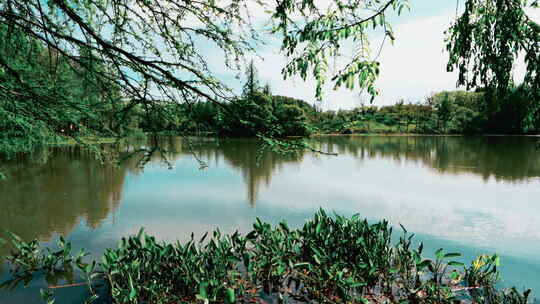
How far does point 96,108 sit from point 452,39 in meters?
3.34

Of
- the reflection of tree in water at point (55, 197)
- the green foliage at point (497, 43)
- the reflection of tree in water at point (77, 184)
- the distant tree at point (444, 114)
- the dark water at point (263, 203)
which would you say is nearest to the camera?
the green foliage at point (497, 43)

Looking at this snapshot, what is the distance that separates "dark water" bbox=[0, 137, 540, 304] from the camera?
5.83m

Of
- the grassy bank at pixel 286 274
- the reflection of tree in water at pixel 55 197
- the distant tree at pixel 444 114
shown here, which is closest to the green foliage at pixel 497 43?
the grassy bank at pixel 286 274

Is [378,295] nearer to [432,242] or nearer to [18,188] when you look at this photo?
[432,242]

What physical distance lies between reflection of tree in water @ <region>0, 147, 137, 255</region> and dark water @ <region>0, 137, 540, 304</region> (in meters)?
0.03

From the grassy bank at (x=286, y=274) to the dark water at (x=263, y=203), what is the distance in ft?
2.24

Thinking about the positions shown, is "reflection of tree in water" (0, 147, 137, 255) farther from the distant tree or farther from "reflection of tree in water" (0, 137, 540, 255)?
the distant tree

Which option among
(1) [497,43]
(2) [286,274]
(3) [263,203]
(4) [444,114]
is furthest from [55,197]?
(4) [444,114]

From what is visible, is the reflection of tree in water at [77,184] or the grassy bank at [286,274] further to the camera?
the reflection of tree in water at [77,184]

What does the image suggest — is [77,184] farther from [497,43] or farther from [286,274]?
[497,43]

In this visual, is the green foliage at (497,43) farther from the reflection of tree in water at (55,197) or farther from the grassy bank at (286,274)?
the reflection of tree in water at (55,197)

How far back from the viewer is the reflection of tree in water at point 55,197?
21.8 feet

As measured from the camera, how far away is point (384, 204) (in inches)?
343

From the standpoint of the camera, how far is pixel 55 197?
894 centimetres
